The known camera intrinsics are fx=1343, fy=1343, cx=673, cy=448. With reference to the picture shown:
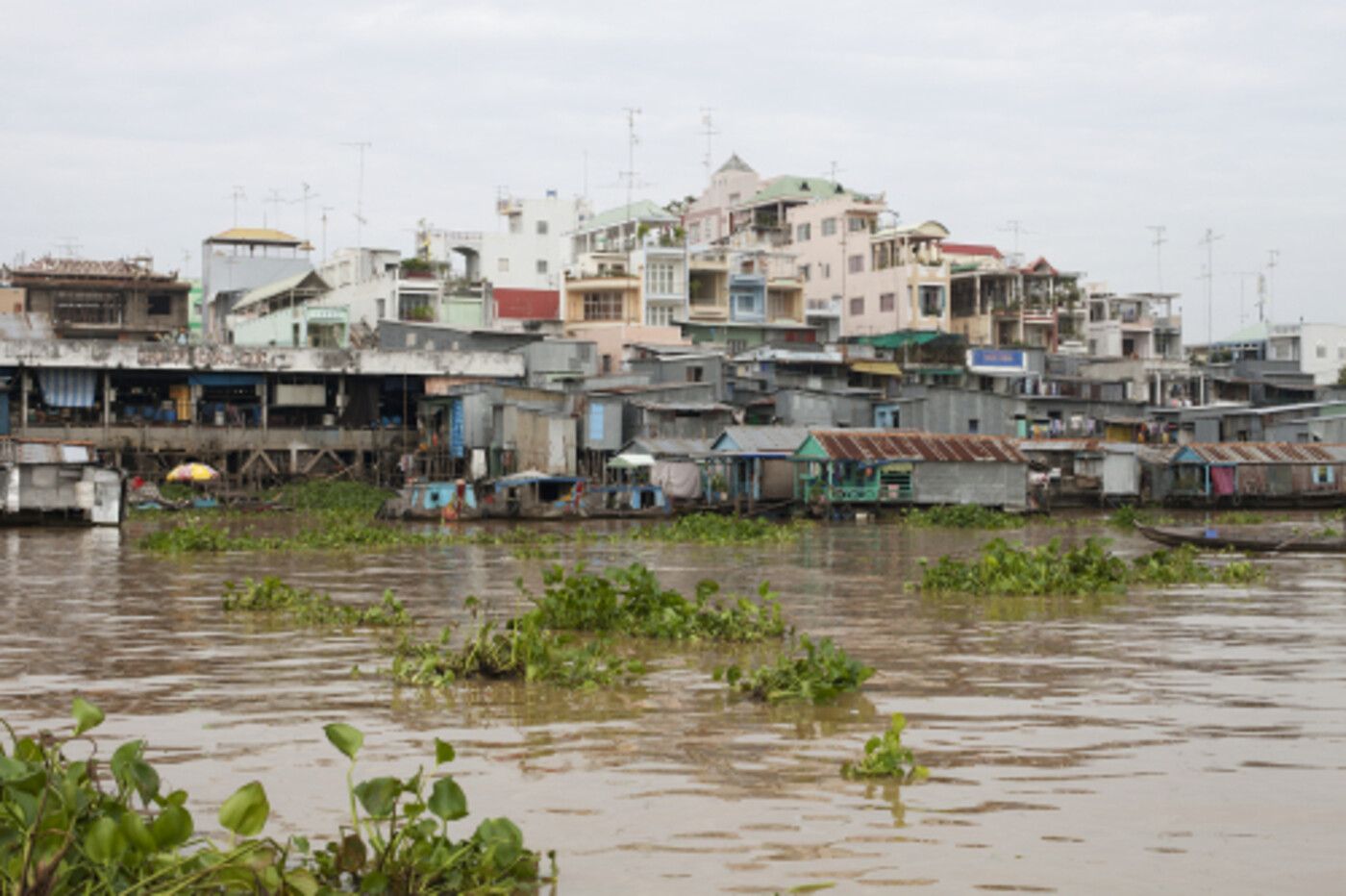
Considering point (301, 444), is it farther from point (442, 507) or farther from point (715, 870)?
point (715, 870)

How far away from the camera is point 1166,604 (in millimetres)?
14211

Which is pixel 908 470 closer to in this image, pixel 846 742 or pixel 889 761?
pixel 846 742

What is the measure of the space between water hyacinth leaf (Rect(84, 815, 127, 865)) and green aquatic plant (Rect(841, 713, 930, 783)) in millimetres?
3294

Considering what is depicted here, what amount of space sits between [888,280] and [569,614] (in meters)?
51.1

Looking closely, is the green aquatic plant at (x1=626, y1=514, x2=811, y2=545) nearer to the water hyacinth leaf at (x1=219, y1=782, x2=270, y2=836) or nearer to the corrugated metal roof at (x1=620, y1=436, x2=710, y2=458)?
the corrugated metal roof at (x1=620, y1=436, x2=710, y2=458)

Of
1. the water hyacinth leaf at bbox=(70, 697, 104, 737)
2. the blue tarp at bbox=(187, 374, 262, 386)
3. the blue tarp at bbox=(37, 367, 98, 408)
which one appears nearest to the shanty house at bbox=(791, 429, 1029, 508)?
the blue tarp at bbox=(187, 374, 262, 386)

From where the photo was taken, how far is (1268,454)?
161ft

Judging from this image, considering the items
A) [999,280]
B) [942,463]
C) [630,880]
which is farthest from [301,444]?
[630,880]

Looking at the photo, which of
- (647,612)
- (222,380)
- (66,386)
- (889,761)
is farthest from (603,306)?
(889,761)

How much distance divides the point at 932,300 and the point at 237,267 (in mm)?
32756

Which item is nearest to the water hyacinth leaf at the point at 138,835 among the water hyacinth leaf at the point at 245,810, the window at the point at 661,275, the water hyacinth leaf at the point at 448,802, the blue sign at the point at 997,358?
the water hyacinth leaf at the point at 245,810

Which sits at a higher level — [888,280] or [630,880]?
[888,280]

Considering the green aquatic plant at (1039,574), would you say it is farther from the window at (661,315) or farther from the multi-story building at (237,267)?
the multi-story building at (237,267)

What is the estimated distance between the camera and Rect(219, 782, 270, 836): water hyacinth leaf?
4008mm
